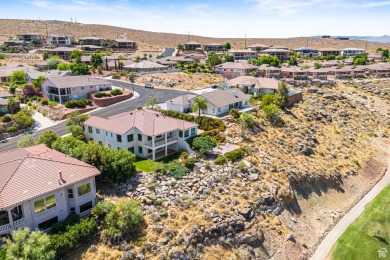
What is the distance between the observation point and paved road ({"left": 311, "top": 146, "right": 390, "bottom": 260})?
4522cm

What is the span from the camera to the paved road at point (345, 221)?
45219 mm

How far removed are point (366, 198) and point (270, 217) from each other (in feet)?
75.8

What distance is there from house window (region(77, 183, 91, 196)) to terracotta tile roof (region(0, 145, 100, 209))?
141cm

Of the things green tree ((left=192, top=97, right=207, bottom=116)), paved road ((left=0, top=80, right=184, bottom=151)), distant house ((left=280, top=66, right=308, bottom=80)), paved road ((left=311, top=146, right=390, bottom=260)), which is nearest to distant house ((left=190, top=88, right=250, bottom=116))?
green tree ((left=192, top=97, right=207, bottom=116))

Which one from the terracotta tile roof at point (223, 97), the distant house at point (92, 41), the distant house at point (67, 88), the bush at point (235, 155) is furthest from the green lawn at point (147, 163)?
the distant house at point (92, 41)

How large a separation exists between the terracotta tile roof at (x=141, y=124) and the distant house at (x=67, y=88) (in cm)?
2605

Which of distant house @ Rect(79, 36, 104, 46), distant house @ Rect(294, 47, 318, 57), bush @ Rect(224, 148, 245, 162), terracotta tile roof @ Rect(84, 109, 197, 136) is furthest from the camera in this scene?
distant house @ Rect(294, 47, 318, 57)

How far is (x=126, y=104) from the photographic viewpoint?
78812 mm

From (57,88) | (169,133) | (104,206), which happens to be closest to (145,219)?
(104,206)

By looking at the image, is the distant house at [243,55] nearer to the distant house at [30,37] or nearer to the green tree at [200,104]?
the green tree at [200,104]

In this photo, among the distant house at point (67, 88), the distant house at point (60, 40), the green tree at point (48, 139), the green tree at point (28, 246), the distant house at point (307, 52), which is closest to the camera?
the green tree at point (28, 246)

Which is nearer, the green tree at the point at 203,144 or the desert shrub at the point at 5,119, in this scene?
the green tree at the point at 203,144

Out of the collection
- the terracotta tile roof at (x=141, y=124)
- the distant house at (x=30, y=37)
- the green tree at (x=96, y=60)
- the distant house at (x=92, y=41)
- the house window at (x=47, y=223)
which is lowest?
the house window at (x=47, y=223)

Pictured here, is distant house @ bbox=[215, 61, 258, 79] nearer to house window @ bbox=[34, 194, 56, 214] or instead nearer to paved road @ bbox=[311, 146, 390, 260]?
paved road @ bbox=[311, 146, 390, 260]
